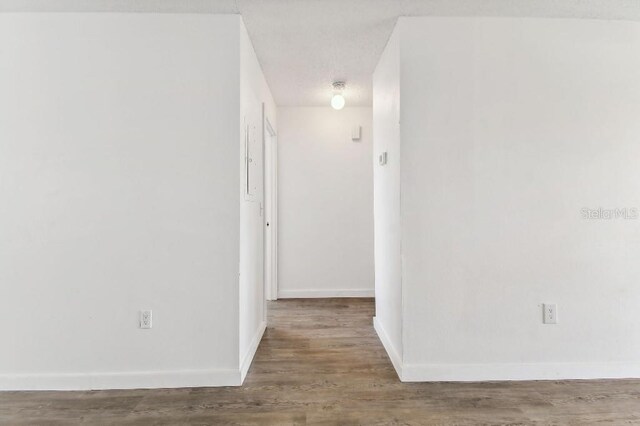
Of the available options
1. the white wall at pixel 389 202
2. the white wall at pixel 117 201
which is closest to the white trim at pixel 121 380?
the white wall at pixel 117 201

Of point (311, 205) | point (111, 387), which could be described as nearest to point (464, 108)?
point (311, 205)

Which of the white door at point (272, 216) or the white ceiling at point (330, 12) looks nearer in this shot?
the white ceiling at point (330, 12)

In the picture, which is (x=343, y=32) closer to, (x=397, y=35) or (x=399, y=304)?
(x=397, y=35)

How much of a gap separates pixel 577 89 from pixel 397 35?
122 centimetres

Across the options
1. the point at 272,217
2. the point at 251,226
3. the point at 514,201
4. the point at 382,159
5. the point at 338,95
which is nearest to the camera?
the point at 514,201

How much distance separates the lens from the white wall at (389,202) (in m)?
2.23

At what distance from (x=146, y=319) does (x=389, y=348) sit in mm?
1637

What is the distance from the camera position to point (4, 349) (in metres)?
2.05

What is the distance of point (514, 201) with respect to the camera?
2.17 m

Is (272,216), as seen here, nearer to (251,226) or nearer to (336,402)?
(251,226)

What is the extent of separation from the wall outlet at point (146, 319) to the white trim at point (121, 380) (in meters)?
0.28

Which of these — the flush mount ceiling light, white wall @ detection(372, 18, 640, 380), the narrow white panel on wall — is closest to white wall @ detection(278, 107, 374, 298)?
the narrow white panel on wall

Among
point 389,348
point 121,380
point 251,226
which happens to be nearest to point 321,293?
point 389,348

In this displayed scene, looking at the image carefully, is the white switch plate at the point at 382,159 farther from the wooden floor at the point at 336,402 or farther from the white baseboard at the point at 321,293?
the white baseboard at the point at 321,293
